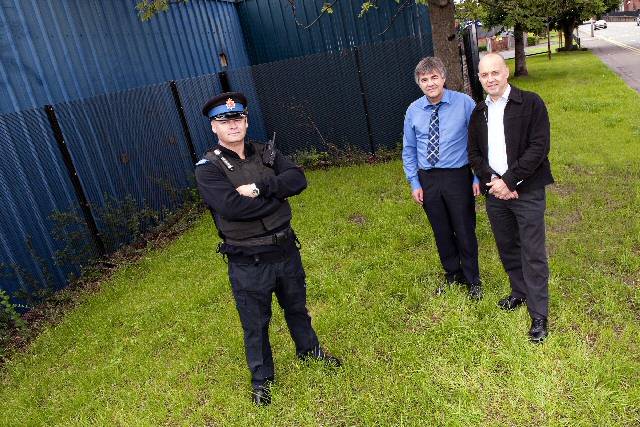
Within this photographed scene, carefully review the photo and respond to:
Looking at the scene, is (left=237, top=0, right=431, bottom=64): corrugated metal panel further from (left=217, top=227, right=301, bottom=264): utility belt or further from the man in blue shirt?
(left=217, top=227, right=301, bottom=264): utility belt

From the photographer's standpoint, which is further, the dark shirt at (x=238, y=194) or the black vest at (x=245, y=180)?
the black vest at (x=245, y=180)

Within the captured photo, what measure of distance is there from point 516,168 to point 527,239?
55 centimetres

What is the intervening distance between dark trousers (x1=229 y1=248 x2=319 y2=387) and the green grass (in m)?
0.31

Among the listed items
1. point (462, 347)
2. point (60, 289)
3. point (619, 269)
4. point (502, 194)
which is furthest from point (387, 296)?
point (60, 289)

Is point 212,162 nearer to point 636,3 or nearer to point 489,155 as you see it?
point 489,155

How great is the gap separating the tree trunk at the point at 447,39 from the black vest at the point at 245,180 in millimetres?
5116

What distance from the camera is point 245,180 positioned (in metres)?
3.12

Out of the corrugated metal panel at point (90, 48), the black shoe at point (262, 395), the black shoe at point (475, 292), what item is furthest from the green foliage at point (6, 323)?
the black shoe at point (475, 292)

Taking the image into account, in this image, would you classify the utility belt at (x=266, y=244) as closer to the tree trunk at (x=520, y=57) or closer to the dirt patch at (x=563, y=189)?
the dirt patch at (x=563, y=189)

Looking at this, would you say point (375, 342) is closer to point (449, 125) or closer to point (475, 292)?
point (475, 292)

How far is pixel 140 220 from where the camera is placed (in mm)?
7492

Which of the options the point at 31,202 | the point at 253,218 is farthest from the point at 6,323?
the point at 253,218

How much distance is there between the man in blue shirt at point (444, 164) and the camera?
3.85m

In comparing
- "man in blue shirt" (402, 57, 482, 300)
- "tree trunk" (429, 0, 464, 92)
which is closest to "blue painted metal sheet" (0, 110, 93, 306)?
"man in blue shirt" (402, 57, 482, 300)
